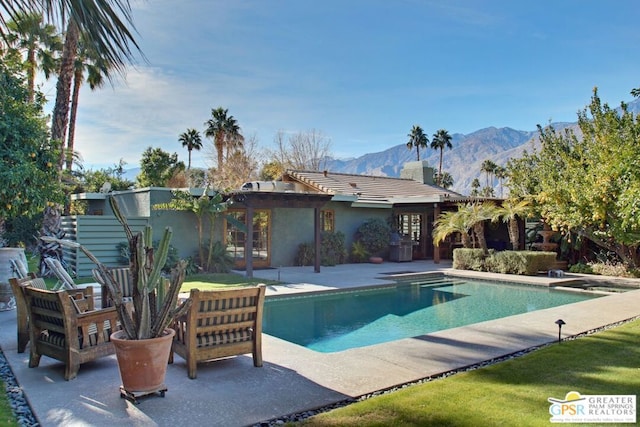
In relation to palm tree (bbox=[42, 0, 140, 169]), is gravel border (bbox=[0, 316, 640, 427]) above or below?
below

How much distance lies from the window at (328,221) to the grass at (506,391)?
12.9 meters

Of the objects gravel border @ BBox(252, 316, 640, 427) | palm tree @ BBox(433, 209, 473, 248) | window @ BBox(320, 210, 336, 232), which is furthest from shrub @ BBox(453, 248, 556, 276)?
gravel border @ BBox(252, 316, 640, 427)

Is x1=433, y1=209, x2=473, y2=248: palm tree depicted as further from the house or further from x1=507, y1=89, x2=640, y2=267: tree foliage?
x1=507, y1=89, x2=640, y2=267: tree foliage

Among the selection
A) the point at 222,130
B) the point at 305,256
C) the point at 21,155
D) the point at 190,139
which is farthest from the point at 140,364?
the point at 190,139

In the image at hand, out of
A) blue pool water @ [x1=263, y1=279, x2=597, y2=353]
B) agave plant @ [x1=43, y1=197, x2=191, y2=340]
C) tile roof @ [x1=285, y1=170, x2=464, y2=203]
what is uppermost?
tile roof @ [x1=285, y1=170, x2=464, y2=203]

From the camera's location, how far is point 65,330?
15.4 feet

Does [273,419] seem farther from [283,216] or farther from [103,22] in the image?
[283,216]

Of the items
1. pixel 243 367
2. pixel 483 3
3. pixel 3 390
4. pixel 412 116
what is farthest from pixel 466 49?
pixel 412 116

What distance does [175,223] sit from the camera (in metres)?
15.0

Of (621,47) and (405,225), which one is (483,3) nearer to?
(621,47)

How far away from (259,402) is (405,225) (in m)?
17.5

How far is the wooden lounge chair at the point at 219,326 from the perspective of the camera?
478 cm

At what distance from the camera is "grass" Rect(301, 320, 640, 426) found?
12.5ft

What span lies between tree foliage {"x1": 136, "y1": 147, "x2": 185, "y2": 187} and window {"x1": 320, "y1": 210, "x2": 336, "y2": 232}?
16758 mm
